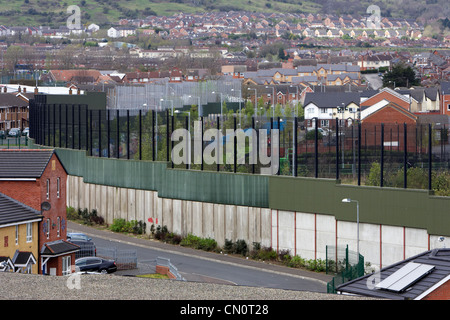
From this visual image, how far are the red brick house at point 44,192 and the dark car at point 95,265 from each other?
0.34 m

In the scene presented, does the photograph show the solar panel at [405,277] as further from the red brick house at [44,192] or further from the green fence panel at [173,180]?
the green fence panel at [173,180]

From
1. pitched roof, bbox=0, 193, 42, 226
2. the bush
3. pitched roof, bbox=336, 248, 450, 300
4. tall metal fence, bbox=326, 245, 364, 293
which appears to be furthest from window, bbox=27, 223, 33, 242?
pitched roof, bbox=336, 248, 450, 300

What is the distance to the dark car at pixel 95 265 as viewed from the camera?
32603mm

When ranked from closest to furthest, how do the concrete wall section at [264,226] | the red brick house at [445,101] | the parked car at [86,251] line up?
the concrete wall section at [264,226], the parked car at [86,251], the red brick house at [445,101]

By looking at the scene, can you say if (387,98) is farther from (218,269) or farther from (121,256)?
(121,256)

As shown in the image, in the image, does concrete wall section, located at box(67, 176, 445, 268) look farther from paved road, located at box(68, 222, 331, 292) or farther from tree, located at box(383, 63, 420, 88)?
tree, located at box(383, 63, 420, 88)

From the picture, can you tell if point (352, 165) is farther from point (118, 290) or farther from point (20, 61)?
point (20, 61)

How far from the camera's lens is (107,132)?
149ft

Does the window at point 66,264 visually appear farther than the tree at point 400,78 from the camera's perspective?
No

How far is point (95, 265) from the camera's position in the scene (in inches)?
1288

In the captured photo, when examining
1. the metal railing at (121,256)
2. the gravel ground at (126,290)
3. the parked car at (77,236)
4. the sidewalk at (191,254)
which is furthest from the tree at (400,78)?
the gravel ground at (126,290)

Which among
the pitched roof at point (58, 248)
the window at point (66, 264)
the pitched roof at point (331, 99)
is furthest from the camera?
the pitched roof at point (331, 99)

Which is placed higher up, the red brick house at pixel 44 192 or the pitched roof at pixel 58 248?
the red brick house at pixel 44 192

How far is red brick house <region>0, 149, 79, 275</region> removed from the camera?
32.1 m
